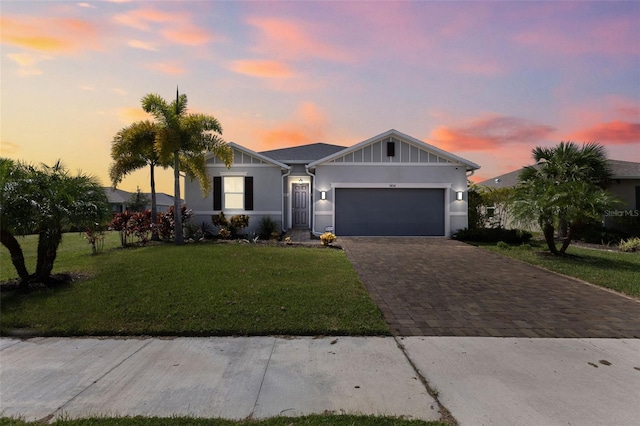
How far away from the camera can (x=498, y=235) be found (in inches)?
579

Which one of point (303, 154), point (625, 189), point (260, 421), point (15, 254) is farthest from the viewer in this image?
point (303, 154)

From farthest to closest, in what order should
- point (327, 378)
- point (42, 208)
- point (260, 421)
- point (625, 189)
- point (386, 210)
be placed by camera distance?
point (625, 189) → point (386, 210) → point (42, 208) → point (327, 378) → point (260, 421)

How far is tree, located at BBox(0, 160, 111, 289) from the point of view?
6.25 metres

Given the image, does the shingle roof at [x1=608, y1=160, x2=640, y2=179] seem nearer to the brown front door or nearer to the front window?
the brown front door

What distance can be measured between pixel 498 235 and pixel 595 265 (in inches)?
204

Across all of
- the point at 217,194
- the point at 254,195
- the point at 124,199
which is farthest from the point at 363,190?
the point at 124,199

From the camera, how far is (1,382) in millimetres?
3344

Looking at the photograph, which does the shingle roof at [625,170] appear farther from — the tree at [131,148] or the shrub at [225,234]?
the tree at [131,148]

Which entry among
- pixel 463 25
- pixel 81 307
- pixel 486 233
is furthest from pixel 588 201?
pixel 81 307

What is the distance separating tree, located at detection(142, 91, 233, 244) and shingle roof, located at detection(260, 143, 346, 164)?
434 centimetres

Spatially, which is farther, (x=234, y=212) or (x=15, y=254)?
(x=234, y=212)

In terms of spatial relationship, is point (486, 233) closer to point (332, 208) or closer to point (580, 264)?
point (580, 264)

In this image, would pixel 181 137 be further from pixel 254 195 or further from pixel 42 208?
pixel 42 208

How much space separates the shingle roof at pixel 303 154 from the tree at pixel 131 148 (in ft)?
20.3
